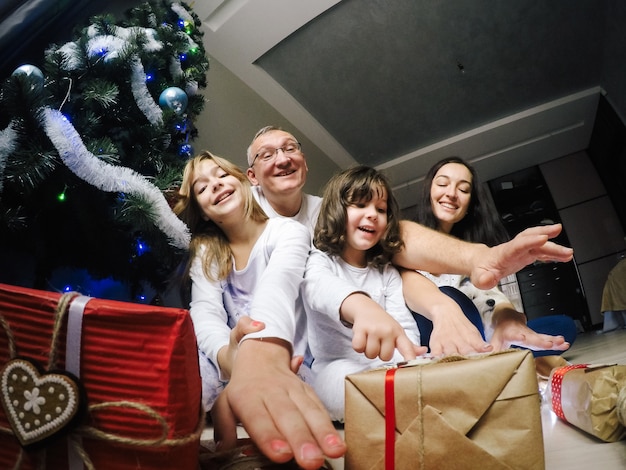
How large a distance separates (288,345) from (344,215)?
435 millimetres

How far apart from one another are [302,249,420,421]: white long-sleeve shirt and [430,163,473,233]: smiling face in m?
0.47

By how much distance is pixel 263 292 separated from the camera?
26.3 inches

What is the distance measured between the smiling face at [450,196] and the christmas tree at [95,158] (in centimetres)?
82

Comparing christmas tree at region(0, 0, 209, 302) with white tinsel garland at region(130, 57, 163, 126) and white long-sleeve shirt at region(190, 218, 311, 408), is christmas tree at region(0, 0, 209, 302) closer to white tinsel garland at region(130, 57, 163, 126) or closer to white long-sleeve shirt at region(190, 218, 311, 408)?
white tinsel garland at region(130, 57, 163, 126)

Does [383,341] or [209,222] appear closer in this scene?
[383,341]

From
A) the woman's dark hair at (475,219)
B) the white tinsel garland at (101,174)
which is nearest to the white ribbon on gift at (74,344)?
the white tinsel garland at (101,174)

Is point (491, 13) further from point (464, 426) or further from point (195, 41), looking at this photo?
point (464, 426)

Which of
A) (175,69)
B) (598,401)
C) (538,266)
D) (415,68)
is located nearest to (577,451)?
(598,401)

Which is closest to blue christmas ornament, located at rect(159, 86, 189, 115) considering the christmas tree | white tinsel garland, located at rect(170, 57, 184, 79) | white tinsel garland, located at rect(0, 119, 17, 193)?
the christmas tree

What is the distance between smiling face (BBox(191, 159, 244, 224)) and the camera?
0.96m

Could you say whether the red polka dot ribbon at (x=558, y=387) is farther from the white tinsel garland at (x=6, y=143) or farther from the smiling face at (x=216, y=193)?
the white tinsel garland at (x=6, y=143)

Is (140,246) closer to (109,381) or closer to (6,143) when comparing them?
(6,143)

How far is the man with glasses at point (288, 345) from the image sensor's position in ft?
1.22

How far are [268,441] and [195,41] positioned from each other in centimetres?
142
